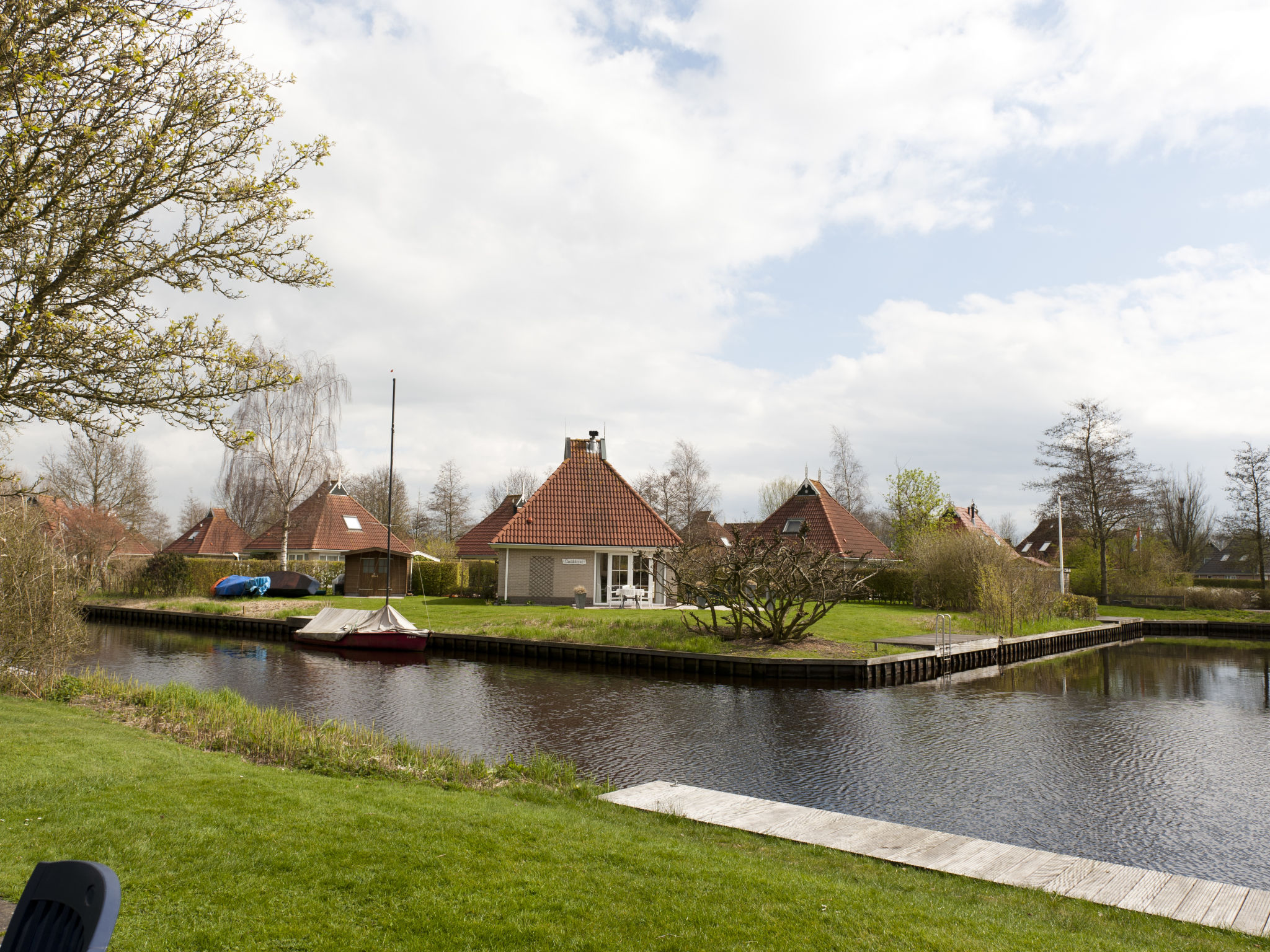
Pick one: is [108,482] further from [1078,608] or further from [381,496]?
[1078,608]

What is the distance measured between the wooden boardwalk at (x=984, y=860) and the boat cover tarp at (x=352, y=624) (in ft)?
53.7

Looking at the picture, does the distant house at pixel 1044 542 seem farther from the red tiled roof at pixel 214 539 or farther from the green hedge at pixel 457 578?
the red tiled roof at pixel 214 539

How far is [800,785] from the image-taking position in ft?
33.8

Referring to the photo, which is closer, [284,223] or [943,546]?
[284,223]

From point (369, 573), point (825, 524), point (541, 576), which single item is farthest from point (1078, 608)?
point (369, 573)

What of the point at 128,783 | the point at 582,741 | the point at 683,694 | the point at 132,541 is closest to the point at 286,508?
the point at 132,541

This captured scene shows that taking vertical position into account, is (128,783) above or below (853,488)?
below

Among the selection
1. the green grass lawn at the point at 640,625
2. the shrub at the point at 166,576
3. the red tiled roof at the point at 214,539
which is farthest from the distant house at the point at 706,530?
the red tiled roof at the point at 214,539

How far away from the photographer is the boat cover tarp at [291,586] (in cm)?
3566

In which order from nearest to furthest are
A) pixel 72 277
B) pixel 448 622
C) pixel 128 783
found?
pixel 128 783 < pixel 72 277 < pixel 448 622

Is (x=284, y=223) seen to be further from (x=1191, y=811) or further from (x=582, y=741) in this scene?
(x=1191, y=811)

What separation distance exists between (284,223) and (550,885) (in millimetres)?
7120

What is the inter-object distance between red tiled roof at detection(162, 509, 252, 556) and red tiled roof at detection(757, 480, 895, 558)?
92.2 ft

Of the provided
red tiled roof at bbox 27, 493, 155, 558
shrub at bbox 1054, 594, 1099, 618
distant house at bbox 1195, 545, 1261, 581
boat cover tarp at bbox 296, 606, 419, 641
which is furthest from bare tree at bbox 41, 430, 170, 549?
distant house at bbox 1195, 545, 1261, 581
